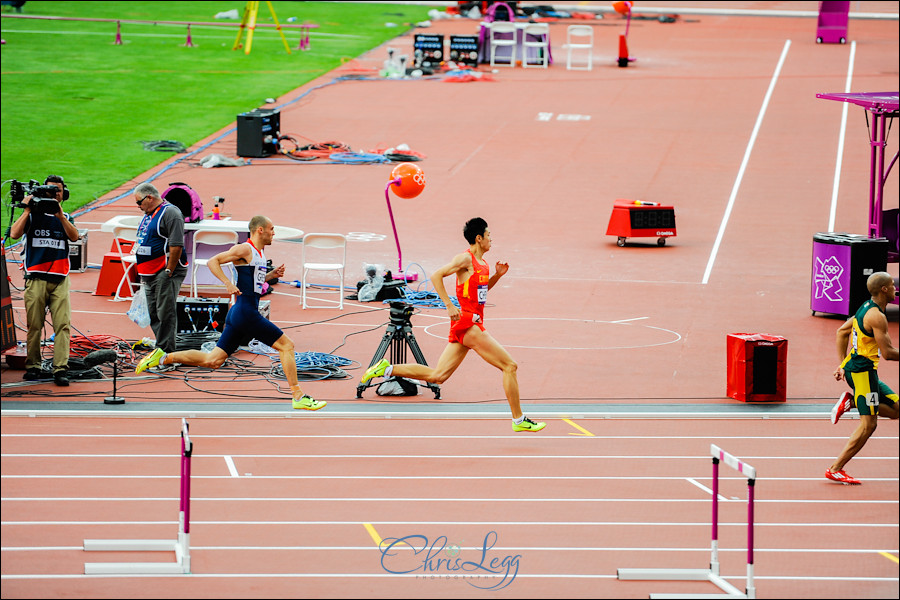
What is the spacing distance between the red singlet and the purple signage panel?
700cm

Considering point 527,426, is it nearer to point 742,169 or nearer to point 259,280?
point 259,280

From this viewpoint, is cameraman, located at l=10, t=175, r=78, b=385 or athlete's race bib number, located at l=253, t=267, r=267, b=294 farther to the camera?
cameraman, located at l=10, t=175, r=78, b=385

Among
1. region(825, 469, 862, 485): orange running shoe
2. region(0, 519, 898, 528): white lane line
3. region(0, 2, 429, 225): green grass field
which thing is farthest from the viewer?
region(0, 2, 429, 225): green grass field

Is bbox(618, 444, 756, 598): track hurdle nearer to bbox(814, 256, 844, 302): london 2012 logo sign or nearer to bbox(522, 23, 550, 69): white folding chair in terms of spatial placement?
bbox(814, 256, 844, 302): london 2012 logo sign

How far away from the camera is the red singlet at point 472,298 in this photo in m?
11.9

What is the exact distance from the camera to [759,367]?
13.8m

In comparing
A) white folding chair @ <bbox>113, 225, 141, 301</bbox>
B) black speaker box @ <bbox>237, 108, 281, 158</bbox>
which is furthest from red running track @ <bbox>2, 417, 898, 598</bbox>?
black speaker box @ <bbox>237, 108, 281, 158</bbox>

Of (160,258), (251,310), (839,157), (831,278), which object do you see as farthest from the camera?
(839,157)

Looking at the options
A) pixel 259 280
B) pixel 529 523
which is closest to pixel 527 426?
pixel 529 523

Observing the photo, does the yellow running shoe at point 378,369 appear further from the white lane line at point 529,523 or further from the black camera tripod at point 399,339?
the white lane line at point 529,523

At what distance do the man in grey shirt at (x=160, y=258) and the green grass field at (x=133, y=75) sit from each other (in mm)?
9486

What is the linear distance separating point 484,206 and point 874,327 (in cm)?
1465

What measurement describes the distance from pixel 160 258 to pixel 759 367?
677 centimetres

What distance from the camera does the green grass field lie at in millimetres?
29047
